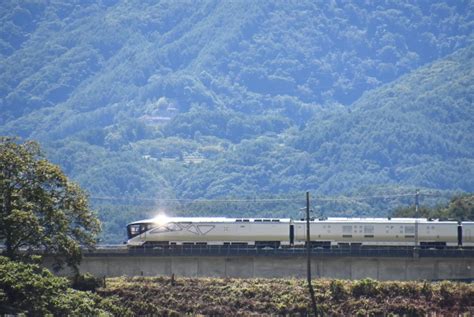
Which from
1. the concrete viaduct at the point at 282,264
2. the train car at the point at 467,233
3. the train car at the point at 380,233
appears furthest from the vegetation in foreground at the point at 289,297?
the train car at the point at 467,233

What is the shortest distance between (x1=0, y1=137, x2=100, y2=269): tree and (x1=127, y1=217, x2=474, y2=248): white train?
1741cm

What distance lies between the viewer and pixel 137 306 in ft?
334

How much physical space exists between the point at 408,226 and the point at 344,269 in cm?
1193

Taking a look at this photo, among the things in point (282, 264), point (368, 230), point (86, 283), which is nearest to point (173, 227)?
point (282, 264)

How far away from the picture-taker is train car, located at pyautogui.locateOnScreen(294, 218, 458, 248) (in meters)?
122

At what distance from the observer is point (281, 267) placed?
11381 cm

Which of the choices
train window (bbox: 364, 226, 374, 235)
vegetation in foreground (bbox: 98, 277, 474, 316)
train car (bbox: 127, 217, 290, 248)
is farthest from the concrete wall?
train window (bbox: 364, 226, 374, 235)

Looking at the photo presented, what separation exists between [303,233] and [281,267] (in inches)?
360

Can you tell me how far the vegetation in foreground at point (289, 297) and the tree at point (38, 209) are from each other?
4.90 metres

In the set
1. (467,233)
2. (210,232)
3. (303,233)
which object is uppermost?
(210,232)

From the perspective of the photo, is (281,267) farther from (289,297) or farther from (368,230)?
(368,230)

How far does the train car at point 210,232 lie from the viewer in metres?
123

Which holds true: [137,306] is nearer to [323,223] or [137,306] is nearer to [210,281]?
[210,281]

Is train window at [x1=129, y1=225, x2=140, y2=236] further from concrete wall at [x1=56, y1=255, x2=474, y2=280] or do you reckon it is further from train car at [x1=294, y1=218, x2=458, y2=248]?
train car at [x1=294, y1=218, x2=458, y2=248]
